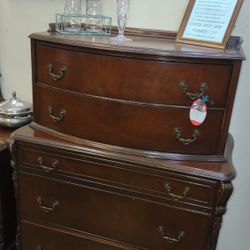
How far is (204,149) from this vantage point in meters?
1.20

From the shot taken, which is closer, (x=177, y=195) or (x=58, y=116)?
(x=177, y=195)

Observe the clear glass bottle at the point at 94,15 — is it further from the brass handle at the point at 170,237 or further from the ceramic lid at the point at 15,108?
the brass handle at the point at 170,237

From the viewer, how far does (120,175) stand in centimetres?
127

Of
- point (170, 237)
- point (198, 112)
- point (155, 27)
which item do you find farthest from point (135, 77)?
point (170, 237)

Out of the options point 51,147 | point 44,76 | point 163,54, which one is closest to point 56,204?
point 51,147

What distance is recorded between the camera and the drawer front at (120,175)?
1.19 meters

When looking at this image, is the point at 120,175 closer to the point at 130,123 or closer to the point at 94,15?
the point at 130,123

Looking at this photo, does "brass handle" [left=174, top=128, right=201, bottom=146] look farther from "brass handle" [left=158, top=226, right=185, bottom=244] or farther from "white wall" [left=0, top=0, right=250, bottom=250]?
"white wall" [left=0, top=0, right=250, bottom=250]

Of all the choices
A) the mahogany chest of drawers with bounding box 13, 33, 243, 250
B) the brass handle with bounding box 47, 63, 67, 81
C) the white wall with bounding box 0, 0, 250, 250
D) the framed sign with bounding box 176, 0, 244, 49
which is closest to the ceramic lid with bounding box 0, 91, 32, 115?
the white wall with bounding box 0, 0, 250, 250

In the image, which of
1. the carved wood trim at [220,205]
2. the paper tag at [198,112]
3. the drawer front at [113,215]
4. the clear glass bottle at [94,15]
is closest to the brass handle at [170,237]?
the drawer front at [113,215]

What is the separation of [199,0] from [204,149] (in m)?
0.60

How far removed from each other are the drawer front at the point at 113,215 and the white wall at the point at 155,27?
1.67 ft

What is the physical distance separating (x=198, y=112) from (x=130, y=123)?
9.9 inches

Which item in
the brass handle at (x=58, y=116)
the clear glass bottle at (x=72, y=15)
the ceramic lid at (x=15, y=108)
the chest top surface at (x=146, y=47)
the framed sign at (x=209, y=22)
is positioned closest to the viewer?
the chest top surface at (x=146, y=47)
